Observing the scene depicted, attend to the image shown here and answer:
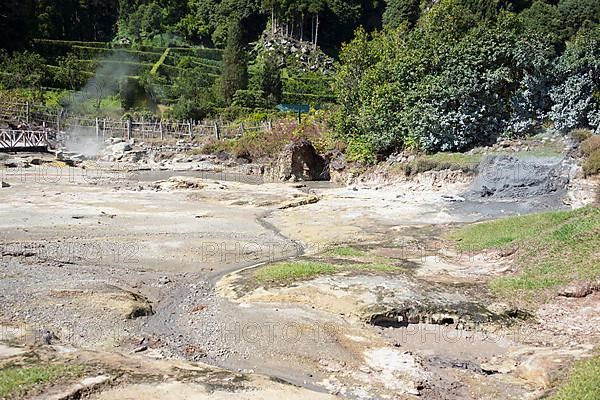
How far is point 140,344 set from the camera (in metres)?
9.11

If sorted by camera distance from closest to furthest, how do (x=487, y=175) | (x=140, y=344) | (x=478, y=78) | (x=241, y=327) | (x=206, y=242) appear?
(x=140, y=344), (x=241, y=327), (x=206, y=242), (x=487, y=175), (x=478, y=78)

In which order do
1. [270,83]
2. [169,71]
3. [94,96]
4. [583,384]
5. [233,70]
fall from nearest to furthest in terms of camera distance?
[583,384], [94,96], [233,70], [270,83], [169,71]

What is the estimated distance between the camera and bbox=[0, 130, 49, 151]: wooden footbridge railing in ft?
136

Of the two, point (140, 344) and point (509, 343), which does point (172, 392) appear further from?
point (509, 343)

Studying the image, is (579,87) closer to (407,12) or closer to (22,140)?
(22,140)

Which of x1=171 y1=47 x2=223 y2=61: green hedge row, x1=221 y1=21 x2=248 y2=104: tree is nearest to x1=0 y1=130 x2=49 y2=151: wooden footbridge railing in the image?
x1=221 y1=21 x2=248 y2=104: tree

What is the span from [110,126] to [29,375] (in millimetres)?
46501

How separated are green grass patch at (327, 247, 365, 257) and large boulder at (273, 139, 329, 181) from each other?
70.1ft

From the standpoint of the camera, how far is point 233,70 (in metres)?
69.1

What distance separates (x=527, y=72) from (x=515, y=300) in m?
21.1

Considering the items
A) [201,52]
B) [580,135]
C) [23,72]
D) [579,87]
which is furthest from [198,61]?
[580,135]

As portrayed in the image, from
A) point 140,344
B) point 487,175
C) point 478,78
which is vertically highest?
point 478,78

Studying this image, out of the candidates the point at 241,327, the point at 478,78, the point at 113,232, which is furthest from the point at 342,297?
the point at 478,78

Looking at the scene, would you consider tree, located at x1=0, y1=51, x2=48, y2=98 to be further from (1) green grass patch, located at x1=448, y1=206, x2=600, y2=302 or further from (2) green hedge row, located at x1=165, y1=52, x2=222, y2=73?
(1) green grass patch, located at x1=448, y1=206, x2=600, y2=302
